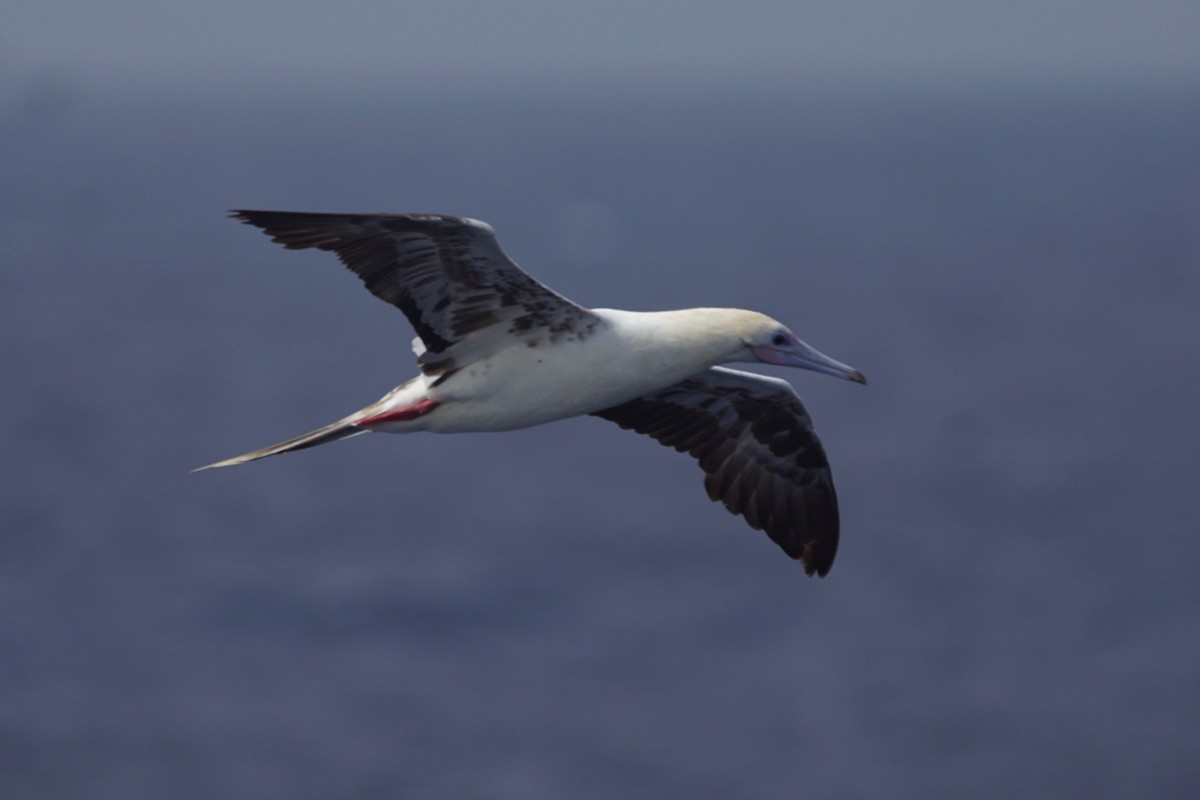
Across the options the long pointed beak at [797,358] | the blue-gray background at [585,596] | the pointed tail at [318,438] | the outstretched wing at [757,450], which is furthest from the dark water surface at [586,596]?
the long pointed beak at [797,358]

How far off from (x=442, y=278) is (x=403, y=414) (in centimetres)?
134

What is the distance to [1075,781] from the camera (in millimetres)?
70625

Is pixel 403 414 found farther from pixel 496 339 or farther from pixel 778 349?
pixel 778 349

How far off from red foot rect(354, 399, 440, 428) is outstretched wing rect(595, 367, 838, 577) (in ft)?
9.58

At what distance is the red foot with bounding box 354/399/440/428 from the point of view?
1384 centimetres

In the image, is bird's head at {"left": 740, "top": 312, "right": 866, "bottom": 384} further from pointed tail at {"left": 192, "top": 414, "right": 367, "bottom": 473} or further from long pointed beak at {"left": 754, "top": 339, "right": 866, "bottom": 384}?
pointed tail at {"left": 192, "top": 414, "right": 367, "bottom": 473}

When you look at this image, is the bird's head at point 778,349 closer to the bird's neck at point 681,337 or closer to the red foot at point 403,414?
the bird's neck at point 681,337

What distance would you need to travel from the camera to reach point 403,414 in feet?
45.4

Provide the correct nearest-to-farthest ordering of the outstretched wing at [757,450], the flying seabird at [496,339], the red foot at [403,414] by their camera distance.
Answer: the flying seabird at [496,339], the red foot at [403,414], the outstretched wing at [757,450]

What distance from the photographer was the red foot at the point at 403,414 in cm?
1384

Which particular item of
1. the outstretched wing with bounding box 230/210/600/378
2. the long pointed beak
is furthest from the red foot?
the long pointed beak

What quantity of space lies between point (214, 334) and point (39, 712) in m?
55.3

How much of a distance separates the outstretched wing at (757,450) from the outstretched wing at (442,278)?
2863mm

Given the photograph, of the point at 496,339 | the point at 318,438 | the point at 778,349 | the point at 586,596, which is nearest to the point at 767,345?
the point at 778,349
